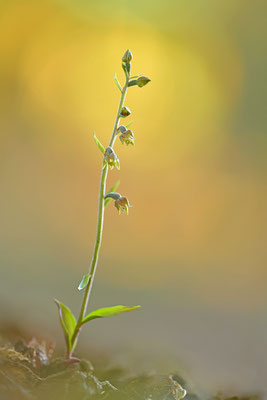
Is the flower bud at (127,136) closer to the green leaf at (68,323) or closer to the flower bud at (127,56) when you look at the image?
the flower bud at (127,56)

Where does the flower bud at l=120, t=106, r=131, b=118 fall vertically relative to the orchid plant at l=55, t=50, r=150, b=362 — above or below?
above

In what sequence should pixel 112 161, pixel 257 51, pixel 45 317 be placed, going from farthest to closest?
pixel 257 51
pixel 45 317
pixel 112 161

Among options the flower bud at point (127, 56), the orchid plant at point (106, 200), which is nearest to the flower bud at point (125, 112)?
the orchid plant at point (106, 200)

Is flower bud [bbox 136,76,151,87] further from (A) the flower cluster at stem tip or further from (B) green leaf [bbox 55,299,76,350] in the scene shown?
(B) green leaf [bbox 55,299,76,350]

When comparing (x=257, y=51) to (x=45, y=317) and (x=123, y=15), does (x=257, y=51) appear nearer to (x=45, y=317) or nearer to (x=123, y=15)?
(x=123, y=15)

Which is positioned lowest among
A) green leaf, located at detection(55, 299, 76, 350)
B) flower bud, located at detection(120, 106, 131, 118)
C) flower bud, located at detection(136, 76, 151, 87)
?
green leaf, located at detection(55, 299, 76, 350)

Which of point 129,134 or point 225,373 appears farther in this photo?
point 225,373

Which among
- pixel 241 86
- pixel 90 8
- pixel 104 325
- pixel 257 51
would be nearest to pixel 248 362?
pixel 104 325

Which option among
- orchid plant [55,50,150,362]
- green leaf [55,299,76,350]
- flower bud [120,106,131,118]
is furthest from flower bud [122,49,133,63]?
green leaf [55,299,76,350]

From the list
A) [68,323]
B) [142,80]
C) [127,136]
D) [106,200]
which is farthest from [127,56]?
[68,323]

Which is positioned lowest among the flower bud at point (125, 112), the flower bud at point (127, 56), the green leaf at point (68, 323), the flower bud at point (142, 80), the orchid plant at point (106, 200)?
the green leaf at point (68, 323)

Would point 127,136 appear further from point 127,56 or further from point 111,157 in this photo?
point 127,56
